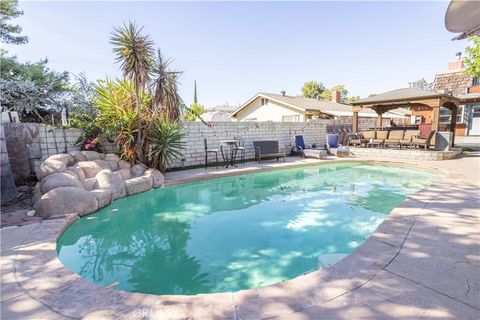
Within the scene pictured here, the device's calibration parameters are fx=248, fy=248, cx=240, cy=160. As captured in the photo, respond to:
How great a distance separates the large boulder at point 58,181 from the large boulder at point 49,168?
30cm

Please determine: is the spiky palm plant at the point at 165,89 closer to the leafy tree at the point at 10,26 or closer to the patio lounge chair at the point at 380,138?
the leafy tree at the point at 10,26

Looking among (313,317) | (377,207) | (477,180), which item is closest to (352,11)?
(477,180)

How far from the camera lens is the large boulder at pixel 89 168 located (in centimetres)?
636

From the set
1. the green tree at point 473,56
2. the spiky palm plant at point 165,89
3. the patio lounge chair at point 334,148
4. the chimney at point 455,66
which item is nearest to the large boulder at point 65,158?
the spiky palm plant at point 165,89

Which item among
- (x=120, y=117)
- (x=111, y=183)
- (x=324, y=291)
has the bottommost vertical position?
(x=324, y=291)

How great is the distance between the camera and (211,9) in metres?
10.7

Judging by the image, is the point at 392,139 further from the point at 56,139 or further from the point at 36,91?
the point at 36,91

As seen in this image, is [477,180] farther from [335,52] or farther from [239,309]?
[335,52]

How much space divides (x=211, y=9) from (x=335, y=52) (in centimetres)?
1096

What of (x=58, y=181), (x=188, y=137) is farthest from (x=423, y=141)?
(x=58, y=181)

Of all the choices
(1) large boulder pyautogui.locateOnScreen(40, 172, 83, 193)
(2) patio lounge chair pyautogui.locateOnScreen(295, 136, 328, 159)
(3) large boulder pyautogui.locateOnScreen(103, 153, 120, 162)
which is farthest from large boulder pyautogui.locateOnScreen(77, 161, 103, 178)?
(2) patio lounge chair pyautogui.locateOnScreen(295, 136, 328, 159)

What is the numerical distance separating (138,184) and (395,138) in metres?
12.3

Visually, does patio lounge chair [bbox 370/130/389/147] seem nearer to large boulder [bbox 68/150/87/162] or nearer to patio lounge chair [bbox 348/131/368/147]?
patio lounge chair [bbox 348/131/368/147]

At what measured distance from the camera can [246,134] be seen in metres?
11.8
